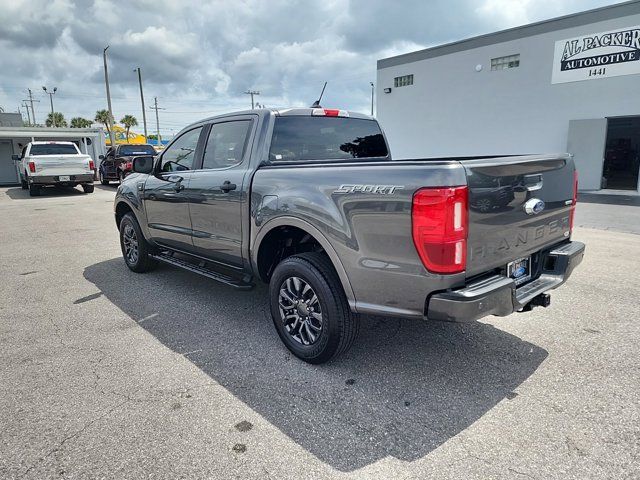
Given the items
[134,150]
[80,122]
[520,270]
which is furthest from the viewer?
[80,122]

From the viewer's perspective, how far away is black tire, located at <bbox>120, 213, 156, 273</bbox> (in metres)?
5.58

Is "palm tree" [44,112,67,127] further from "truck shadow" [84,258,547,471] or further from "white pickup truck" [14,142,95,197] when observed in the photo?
"truck shadow" [84,258,547,471]

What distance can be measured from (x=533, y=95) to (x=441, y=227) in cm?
1678

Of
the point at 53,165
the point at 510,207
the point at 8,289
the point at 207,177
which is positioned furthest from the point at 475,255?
the point at 53,165

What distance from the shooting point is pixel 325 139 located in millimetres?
4172

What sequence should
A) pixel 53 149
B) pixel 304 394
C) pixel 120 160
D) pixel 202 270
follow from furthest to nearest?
pixel 120 160, pixel 53 149, pixel 202 270, pixel 304 394

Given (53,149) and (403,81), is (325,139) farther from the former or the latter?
(403,81)

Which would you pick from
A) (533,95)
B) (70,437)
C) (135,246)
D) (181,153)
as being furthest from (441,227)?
(533,95)

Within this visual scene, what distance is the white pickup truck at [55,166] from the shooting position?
1575 centimetres

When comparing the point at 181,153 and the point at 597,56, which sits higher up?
→ the point at 597,56

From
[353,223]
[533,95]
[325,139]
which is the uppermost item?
[533,95]

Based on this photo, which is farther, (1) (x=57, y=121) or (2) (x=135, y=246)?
(1) (x=57, y=121)

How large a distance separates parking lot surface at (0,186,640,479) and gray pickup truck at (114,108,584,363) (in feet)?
1.52

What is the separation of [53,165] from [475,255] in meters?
17.3
